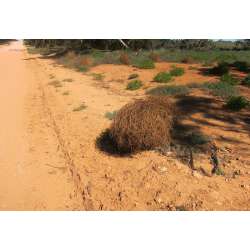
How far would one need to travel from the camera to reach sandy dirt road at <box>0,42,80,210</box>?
505 cm

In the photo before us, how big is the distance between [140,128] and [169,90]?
4.84 meters

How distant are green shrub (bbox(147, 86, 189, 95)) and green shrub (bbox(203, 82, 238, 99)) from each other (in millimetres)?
752

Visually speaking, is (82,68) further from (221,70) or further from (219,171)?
(219,171)

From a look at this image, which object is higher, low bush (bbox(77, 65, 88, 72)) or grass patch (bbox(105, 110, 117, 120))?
grass patch (bbox(105, 110, 117, 120))

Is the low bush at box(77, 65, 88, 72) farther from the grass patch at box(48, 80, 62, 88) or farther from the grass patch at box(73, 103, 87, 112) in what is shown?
the grass patch at box(73, 103, 87, 112)

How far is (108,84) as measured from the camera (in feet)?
43.8

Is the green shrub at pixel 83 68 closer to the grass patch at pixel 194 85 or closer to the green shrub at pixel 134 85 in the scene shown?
the green shrub at pixel 134 85

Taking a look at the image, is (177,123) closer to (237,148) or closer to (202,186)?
(237,148)

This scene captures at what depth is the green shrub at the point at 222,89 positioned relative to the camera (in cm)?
958

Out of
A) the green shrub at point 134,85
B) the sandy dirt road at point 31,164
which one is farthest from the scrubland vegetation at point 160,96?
the sandy dirt road at point 31,164

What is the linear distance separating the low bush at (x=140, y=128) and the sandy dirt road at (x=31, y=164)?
1181mm

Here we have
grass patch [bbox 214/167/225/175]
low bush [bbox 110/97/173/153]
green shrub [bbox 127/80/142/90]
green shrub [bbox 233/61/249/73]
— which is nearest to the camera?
grass patch [bbox 214/167/225/175]

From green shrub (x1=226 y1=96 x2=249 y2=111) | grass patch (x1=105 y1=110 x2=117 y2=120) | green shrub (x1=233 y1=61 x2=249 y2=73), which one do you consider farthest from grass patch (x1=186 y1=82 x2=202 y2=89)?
green shrub (x1=233 y1=61 x2=249 y2=73)

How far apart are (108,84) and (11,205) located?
29.2 feet
